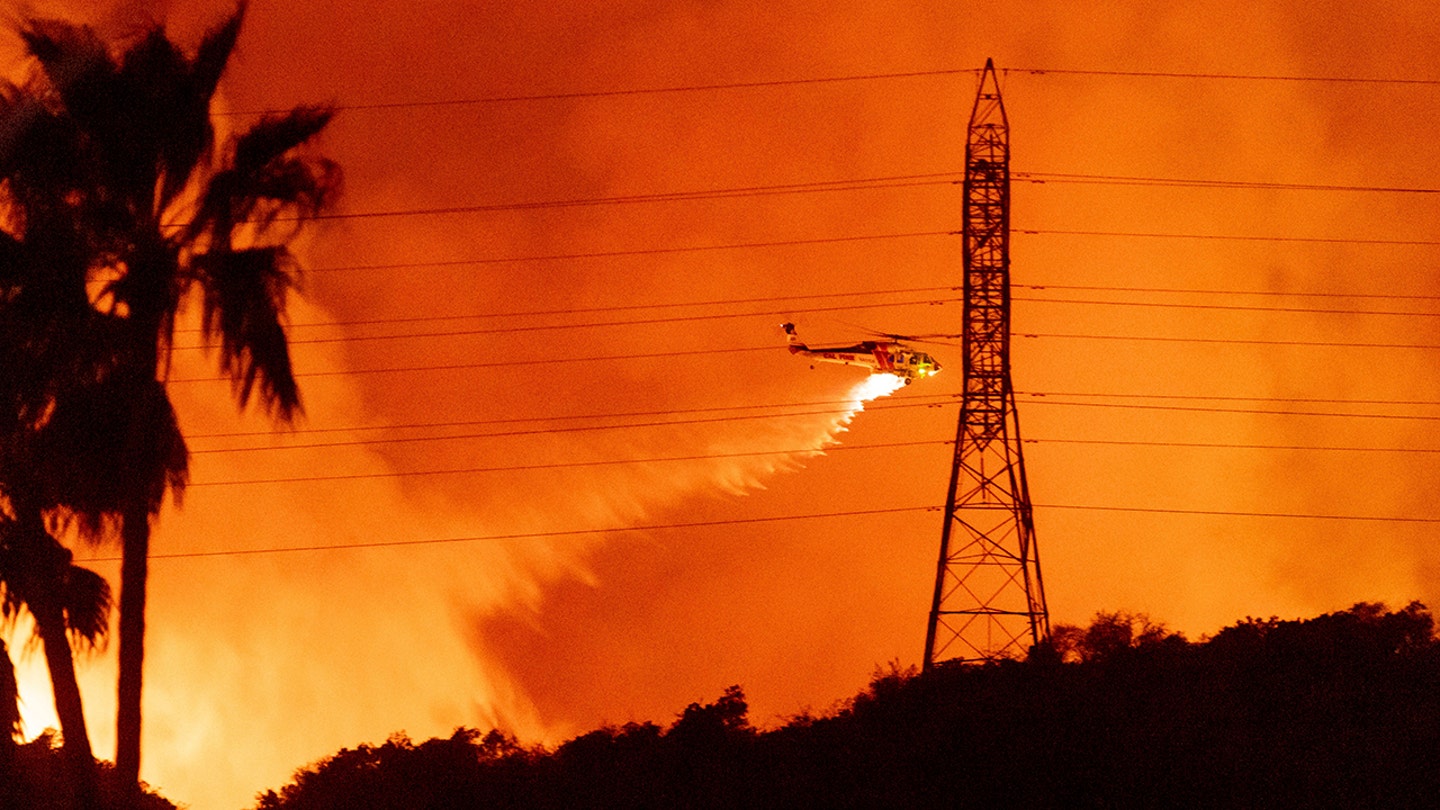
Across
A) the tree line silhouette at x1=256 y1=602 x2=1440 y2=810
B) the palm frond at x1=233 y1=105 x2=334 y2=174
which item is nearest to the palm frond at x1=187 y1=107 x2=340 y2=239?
the palm frond at x1=233 y1=105 x2=334 y2=174

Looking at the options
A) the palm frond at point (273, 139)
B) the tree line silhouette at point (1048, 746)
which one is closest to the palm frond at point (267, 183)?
the palm frond at point (273, 139)

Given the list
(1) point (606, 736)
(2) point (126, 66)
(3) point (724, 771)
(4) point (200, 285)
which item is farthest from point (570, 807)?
(2) point (126, 66)

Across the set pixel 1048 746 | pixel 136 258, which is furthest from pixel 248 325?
pixel 1048 746

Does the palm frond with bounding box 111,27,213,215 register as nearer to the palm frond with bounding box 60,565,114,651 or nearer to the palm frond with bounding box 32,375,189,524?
the palm frond with bounding box 32,375,189,524

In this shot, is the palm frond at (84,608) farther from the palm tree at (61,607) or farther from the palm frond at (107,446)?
the palm frond at (107,446)

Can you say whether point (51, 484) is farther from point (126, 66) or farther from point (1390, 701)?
point (1390, 701)
